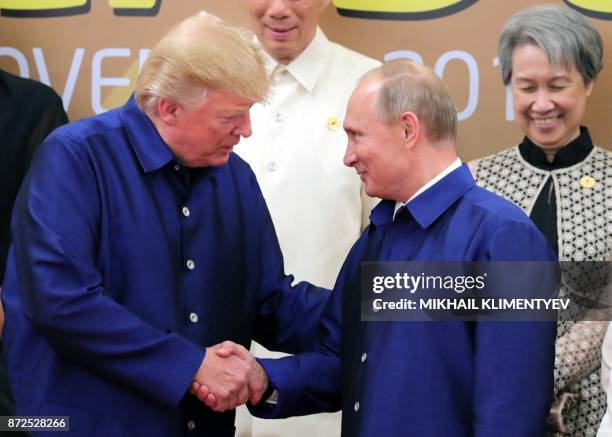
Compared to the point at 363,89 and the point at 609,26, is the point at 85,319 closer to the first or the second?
the point at 363,89

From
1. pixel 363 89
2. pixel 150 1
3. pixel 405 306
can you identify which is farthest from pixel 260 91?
pixel 150 1

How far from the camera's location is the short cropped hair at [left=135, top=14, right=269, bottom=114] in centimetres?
288

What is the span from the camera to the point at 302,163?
3.79 m

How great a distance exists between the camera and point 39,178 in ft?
9.33

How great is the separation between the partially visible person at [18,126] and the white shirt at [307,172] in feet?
2.14

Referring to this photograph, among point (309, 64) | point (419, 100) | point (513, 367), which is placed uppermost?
point (309, 64)

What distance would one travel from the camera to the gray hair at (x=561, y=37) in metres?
3.57

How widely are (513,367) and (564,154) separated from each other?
1195 millimetres

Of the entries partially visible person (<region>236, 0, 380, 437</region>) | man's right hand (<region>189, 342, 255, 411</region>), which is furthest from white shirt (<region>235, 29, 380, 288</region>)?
man's right hand (<region>189, 342, 255, 411</region>)

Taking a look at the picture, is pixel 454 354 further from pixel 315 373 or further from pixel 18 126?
pixel 18 126

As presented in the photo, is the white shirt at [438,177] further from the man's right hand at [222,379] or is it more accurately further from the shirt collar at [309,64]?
the shirt collar at [309,64]

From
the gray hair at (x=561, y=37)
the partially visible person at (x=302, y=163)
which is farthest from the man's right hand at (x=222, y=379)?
the gray hair at (x=561, y=37)

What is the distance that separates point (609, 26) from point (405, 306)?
1632 mm

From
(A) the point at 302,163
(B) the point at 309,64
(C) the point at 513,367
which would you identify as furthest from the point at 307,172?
(C) the point at 513,367
